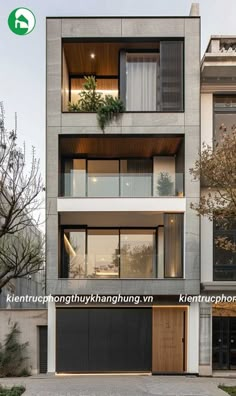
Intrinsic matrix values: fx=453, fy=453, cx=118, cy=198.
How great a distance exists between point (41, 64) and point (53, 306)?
9.00 meters

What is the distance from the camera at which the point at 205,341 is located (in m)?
16.2

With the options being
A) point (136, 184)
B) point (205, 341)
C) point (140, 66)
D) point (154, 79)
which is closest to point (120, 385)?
point (205, 341)

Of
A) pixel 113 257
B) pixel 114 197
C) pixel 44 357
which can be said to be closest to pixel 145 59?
pixel 114 197

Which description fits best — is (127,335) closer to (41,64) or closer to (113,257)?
(113,257)

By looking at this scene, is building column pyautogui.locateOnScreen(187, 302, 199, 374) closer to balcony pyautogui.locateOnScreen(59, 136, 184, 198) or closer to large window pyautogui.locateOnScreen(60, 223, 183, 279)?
large window pyautogui.locateOnScreen(60, 223, 183, 279)

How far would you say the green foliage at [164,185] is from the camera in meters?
16.5

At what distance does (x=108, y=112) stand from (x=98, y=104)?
66 centimetres

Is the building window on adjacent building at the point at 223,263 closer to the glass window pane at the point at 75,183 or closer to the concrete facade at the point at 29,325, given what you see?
the glass window pane at the point at 75,183

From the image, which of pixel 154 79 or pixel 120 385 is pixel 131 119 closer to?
pixel 154 79

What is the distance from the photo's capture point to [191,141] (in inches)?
647

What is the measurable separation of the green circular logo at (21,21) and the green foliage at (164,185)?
6876mm

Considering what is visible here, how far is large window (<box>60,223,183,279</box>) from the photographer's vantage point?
16.3 meters

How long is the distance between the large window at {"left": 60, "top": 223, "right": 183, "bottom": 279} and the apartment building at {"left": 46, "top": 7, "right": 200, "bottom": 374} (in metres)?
0.04

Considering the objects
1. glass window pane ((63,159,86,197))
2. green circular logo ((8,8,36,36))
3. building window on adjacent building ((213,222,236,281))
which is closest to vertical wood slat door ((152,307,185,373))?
building window on adjacent building ((213,222,236,281))
